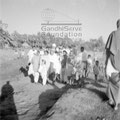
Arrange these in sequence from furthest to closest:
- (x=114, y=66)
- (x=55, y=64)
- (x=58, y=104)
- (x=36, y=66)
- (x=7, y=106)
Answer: (x=55, y=64)
(x=36, y=66)
(x=7, y=106)
(x=58, y=104)
(x=114, y=66)

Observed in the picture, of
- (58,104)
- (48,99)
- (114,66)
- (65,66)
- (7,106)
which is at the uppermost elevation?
(114,66)

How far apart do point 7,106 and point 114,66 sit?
3.53m

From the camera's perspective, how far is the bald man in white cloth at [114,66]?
3.83m

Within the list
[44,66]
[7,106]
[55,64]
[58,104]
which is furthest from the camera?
[55,64]

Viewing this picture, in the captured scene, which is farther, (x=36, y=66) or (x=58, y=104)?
(x=36, y=66)

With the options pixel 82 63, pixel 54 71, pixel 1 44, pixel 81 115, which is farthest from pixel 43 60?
pixel 1 44

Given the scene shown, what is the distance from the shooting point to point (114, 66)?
3.88m

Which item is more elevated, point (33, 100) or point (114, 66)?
point (114, 66)

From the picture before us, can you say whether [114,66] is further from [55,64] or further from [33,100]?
[55,64]

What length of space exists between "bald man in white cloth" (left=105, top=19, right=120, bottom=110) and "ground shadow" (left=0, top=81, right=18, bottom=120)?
2.42 m

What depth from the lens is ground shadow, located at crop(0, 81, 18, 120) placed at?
211 inches

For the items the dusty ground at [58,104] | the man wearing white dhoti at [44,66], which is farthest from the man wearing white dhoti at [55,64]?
the dusty ground at [58,104]

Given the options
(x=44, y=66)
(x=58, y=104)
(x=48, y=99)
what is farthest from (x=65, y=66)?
A: (x=58, y=104)

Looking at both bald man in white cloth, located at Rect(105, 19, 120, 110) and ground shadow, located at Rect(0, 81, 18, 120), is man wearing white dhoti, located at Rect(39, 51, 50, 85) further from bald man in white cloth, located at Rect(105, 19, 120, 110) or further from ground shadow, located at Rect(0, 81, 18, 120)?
bald man in white cloth, located at Rect(105, 19, 120, 110)
